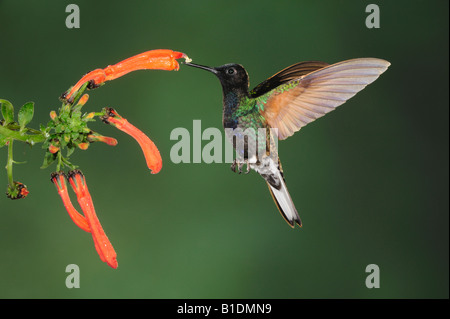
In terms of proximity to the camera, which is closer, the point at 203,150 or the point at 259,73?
the point at 203,150

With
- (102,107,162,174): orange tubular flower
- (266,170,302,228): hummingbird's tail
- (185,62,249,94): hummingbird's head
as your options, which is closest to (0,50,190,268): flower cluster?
(102,107,162,174): orange tubular flower

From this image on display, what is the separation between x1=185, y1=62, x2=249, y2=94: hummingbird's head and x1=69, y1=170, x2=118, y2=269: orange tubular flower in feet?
1.45

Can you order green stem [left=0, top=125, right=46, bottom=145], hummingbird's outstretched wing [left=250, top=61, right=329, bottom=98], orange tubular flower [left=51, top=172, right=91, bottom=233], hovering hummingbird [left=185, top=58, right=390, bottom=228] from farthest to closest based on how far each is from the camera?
hummingbird's outstretched wing [left=250, top=61, right=329, bottom=98]
hovering hummingbird [left=185, top=58, right=390, bottom=228]
orange tubular flower [left=51, top=172, right=91, bottom=233]
green stem [left=0, top=125, right=46, bottom=145]

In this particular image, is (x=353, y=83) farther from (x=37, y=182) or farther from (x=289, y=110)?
(x=37, y=182)

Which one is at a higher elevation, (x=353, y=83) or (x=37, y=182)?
(x=37, y=182)

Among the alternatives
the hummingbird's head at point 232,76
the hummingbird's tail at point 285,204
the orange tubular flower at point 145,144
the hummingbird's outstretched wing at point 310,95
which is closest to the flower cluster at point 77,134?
the orange tubular flower at point 145,144

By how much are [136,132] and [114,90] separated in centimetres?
159

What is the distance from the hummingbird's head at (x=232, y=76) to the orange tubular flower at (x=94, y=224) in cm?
44

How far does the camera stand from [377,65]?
117 cm

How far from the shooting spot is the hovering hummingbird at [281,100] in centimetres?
135

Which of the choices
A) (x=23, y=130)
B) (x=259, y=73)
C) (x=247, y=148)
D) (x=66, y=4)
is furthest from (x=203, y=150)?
(x=66, y=4)

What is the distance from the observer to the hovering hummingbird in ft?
4.44

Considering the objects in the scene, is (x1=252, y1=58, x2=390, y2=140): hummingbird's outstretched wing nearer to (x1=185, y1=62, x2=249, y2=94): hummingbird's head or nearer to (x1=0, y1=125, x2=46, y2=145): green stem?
(x1=185, y1=62, x2=249, y2=94): hummingbird's head

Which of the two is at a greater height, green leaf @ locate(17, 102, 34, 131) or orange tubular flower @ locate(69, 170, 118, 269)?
green leaf @ locate(17, 102, 34, 131)
